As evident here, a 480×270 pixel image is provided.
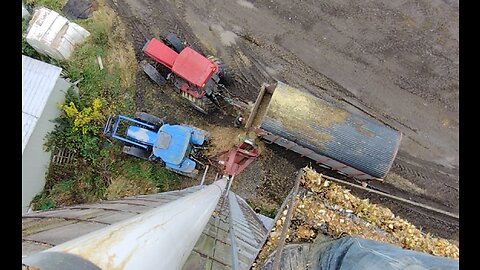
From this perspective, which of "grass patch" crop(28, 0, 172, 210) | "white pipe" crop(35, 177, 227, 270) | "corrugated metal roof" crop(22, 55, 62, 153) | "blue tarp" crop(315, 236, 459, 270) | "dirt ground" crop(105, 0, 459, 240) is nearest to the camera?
"white pipe" crop(35, 177, 227, 270)

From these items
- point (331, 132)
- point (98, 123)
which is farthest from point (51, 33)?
point (331, 132)

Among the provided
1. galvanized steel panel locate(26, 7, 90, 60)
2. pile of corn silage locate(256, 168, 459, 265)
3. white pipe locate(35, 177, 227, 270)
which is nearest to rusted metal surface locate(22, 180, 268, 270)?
white pipe locate(35, 177, 227, 270)

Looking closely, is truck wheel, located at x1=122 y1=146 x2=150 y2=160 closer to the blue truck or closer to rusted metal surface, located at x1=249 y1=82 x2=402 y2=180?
the blue truck

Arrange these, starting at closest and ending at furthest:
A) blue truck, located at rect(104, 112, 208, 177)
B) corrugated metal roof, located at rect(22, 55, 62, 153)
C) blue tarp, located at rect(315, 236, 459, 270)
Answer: blue tarp, located at rect(315, 236, 459, 270), corrugated metal roof, located at rect(22, 55, 62, 153), blue truck, located at rect(104, 112, 208, 177)

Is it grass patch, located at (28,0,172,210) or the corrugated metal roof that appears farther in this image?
grass patch, located at (28,0,172,210)

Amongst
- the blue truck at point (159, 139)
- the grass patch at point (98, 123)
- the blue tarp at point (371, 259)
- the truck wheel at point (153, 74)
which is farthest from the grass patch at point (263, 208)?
the blue tarp at point (371, 259)

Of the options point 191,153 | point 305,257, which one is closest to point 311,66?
point 191,153

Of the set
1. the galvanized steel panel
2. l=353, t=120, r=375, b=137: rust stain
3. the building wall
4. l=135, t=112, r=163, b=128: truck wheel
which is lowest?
the building wall

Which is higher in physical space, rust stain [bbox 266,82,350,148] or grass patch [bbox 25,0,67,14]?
grass patch [bbox 25,0,67,14]

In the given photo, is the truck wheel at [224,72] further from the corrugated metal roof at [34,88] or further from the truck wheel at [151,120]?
the corrugated metal roof at [34,88]
